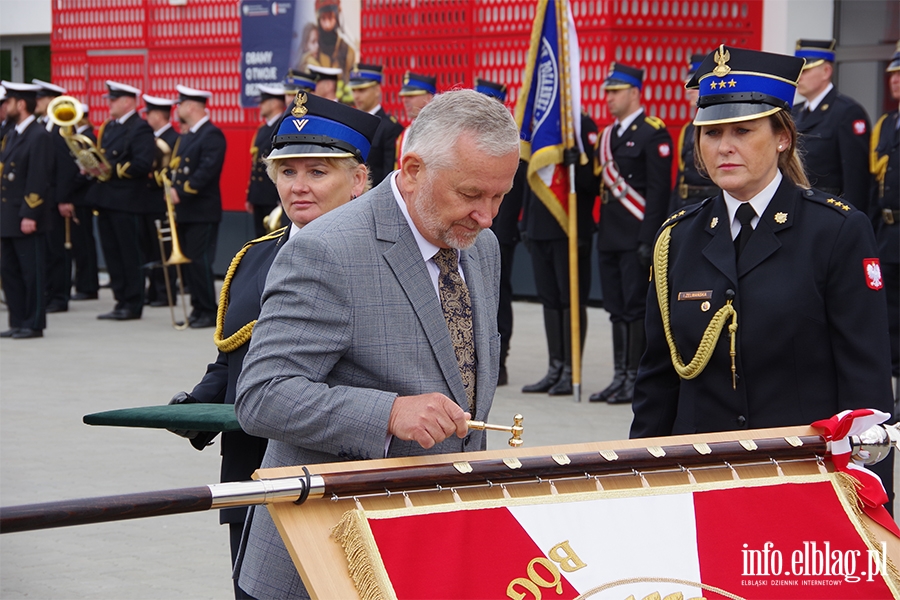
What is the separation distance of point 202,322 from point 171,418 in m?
10.3

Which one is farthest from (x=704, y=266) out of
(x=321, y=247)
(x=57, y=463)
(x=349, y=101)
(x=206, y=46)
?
(x=206, y=46)

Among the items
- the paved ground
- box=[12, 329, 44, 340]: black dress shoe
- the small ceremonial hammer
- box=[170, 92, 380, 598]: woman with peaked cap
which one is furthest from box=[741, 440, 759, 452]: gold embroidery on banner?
box=[12, 329, 44, 340]: black dress shoe

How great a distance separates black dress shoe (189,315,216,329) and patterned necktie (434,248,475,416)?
413 inches

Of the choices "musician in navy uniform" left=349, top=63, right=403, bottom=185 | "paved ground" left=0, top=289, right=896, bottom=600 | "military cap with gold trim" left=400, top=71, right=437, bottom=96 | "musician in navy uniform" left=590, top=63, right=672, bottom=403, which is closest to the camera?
"paved ground" left=0, top=289, right=896, bottom=600

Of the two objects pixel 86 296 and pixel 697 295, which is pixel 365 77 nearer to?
pixel 86 296

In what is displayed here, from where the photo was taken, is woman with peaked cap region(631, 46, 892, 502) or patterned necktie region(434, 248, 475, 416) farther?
woman with peaked cap region(631, 46, 892, 502)

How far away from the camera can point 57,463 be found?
7.26m

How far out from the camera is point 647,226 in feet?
29.2

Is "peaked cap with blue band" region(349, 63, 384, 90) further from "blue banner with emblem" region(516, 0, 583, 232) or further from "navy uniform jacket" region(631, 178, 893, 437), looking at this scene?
"navy uniform jacket" region(631, 178, 893, 437)

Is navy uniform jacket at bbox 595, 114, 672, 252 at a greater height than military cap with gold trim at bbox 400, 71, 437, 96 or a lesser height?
lesser

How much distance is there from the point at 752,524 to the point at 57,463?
5.53 m

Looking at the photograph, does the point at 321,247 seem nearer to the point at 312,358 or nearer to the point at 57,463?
the point at 312,358

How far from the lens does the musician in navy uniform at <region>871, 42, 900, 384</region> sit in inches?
335

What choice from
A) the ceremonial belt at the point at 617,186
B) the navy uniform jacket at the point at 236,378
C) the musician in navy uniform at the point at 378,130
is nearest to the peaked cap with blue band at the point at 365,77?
the musician in navy uniform at the point at 378,130
